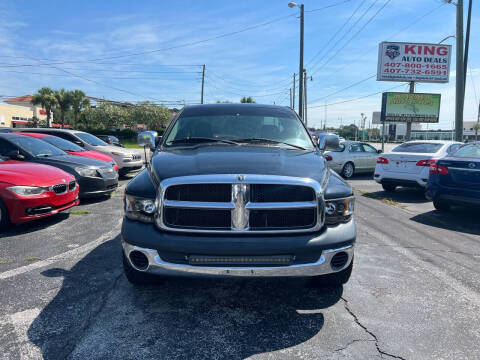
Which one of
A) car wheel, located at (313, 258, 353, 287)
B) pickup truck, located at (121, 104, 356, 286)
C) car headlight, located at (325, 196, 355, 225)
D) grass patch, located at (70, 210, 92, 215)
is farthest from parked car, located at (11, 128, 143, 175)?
car headlight, located at (325, 196, 355, 225)

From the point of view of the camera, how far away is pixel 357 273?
12.7ft

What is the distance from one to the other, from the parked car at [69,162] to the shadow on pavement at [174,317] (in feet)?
12.5

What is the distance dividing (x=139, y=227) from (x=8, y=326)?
1.27 metres

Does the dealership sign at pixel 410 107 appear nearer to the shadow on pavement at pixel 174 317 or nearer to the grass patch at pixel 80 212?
the grass patch at pixel 80 212

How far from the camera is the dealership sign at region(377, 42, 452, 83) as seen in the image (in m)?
25.5

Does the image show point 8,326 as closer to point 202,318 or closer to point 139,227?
point 139,227

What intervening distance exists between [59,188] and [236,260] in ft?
14.1

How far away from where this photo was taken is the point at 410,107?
25281mm

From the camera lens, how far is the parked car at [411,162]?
8729 millimetres

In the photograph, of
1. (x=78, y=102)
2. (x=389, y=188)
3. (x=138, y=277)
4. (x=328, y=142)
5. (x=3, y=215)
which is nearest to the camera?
(x=138, y=277)

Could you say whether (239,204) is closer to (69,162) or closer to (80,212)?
(80,212)

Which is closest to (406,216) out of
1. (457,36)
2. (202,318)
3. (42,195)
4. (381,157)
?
(381,157)

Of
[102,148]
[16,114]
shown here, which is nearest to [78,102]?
[16,114]

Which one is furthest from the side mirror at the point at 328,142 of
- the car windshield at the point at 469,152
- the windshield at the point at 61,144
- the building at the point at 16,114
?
the building at the point at 16,114
